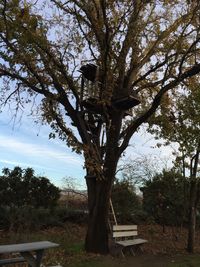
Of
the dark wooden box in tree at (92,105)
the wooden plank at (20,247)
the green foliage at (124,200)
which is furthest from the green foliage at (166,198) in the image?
the wooden plank at (20,247)

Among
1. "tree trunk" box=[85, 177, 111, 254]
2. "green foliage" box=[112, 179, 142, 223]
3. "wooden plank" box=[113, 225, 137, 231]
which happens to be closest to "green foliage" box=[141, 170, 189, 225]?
"green foliage" box=[112, 179, 142, 223]

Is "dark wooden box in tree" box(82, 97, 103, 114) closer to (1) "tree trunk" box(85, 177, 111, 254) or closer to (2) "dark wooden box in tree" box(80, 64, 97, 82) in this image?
(2) "dark wooden box in tree" box(80, 64, 97, 82)

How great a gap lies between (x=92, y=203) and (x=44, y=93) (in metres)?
3.83

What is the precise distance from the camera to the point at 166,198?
21.0m

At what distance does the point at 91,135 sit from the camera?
1505 centimetres

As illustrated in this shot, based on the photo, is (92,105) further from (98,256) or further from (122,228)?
(98,256)

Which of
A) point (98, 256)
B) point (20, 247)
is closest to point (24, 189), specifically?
point (98, 256)

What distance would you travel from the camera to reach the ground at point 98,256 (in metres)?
12.1

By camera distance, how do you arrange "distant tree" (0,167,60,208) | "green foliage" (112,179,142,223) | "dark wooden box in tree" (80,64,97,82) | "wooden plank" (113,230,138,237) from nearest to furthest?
1. "wooden plank" (113,230,138,237)
2. "dark wooden box in tree" (80,64,97,82)
3. "distant tree" (0,167,60,208)
4. "green foliage" (112,179,142,223)

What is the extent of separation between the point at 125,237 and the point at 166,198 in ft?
20.5

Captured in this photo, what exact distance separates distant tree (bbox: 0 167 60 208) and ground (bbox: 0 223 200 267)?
116 centimetres

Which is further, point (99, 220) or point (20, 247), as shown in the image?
point (99, 220)

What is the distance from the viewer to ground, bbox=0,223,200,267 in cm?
1209

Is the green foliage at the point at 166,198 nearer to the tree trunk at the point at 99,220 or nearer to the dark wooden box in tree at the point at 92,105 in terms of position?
the dark wooden box in tree at the point at 92,105
